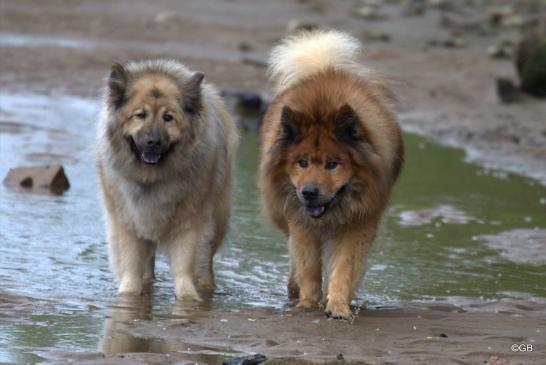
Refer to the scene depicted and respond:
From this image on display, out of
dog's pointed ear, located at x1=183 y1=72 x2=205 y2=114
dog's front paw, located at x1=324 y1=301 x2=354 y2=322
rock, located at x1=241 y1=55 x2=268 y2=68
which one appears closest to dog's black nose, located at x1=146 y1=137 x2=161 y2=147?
dog's pointed ear, located at x1=183 y1=72 x2=205 y2=114

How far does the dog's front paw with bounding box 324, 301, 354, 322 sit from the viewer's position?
738cm

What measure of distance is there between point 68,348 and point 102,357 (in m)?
0.28

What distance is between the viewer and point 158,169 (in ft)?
26.1

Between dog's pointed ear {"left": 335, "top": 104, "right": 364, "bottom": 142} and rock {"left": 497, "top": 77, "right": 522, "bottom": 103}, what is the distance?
37.5 feet

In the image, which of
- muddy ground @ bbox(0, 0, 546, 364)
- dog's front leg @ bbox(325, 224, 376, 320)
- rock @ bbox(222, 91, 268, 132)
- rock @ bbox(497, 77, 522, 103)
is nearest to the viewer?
muddy ground @ bbox(0, 0, 546, 364)

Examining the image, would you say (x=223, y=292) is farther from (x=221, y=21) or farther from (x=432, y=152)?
(x=221, y=21)

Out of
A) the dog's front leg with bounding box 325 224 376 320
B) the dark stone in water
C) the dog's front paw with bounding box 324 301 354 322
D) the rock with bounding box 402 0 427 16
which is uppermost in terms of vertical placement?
the rock with bounding box 402 0 427 16

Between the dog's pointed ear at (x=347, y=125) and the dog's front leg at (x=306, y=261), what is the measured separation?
722mm

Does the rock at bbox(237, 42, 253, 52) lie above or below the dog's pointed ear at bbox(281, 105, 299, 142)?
above

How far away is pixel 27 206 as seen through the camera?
1053cm

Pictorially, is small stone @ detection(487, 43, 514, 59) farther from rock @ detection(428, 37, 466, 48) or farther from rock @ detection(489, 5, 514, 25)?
rock @ detection(489, 5, 514, 25)

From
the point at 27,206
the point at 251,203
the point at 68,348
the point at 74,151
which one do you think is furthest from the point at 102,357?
the point at 74,151

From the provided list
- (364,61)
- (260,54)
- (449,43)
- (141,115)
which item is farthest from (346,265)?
(449,43)

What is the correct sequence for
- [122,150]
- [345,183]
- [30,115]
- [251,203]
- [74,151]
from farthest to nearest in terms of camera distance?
[30,115], [74,151], [251,203], [122,150], [345,183]
